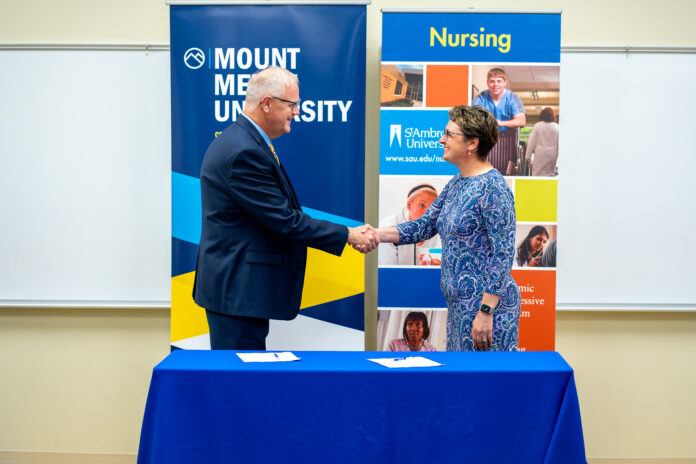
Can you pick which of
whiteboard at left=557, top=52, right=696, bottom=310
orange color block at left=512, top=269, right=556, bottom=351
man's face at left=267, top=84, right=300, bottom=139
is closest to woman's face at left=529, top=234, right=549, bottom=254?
orange color block at left=512, top=269, right=556, bottom=351

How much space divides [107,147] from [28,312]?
110 cm

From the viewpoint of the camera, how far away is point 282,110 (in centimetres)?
263

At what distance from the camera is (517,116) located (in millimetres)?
3174

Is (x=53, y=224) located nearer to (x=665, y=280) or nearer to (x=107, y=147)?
(x=107, y=147)

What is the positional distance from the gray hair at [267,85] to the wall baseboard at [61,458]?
2332 mm

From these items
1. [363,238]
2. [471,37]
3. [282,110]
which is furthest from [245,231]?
[471,37]

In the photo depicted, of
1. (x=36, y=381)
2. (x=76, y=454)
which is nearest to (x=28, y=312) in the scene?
(x=36, y=381)

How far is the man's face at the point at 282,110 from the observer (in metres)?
2.61

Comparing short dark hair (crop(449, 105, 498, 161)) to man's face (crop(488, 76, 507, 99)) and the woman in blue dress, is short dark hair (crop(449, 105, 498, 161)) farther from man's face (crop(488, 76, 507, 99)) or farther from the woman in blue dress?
man's face (crop(488, 76, 507, 99))

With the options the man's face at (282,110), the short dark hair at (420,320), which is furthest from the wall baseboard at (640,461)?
the man's face at (282,110)

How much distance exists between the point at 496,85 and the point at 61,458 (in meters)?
3.33

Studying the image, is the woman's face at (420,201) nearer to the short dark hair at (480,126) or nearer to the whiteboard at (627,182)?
the short dark hair at (480,126)

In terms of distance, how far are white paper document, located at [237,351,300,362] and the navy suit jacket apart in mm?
438

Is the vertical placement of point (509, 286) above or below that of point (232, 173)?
below
